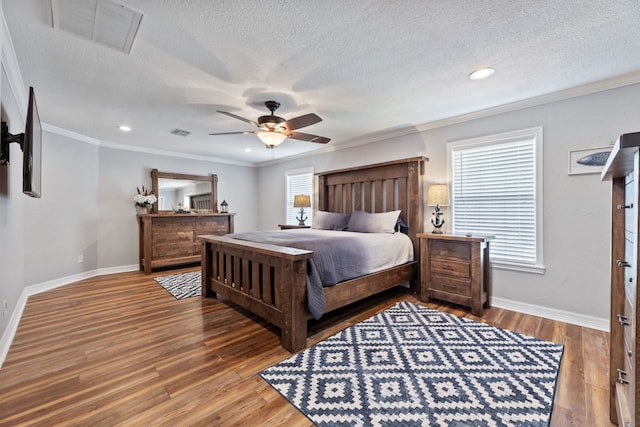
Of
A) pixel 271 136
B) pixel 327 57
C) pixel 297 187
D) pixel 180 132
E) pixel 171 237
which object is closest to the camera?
pixel 327 57

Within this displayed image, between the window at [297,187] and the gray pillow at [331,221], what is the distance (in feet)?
3.72

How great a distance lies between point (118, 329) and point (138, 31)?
2.57m

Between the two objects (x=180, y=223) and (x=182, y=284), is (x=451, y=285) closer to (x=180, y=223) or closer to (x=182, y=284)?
(x=182, y=284)

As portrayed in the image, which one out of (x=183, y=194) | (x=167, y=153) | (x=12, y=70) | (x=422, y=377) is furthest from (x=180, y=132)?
(x=422, y=377)

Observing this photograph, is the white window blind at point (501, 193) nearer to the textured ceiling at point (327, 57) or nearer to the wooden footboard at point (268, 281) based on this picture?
the textured ceiling at point (327, 57)

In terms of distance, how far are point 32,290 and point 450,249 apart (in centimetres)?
549

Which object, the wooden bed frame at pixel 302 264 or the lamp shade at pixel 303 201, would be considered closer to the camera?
the wooden bed frame at pixel 302 264

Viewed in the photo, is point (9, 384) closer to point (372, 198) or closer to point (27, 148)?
point (27, 148)

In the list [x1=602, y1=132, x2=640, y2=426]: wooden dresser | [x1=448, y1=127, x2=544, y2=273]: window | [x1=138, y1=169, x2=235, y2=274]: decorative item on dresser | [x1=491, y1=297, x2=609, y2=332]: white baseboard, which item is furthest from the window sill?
[x1=138, y1=169, x2=235, y2=274]: decorative item on dresser

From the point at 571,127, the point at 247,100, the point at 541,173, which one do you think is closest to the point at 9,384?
the point at 247,100

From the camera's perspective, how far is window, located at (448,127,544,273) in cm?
313

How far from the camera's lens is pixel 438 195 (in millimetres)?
3600

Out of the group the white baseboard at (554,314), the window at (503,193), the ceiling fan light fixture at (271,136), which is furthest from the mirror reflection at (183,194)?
the white baseboard at (554,314)

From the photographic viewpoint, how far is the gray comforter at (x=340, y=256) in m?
2.46
